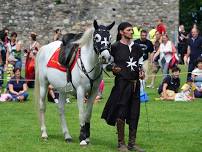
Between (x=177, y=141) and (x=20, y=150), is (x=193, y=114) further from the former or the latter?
(x=20, y=150)

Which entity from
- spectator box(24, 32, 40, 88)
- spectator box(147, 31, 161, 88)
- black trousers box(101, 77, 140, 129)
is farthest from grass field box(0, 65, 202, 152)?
spectator box(24, 32, 40, 88)

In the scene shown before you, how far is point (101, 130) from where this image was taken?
1480 centimetres

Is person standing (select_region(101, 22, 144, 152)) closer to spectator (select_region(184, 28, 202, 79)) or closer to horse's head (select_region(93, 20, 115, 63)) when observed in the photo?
horse's head (select_region(93, 20, 115, 63))

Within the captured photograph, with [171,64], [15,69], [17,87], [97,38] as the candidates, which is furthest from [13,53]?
[97,38]

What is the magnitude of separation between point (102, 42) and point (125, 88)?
0.86 meters

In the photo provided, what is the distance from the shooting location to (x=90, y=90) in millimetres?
13047

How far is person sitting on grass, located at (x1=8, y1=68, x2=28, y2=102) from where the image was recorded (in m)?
20.1

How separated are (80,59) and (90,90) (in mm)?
574

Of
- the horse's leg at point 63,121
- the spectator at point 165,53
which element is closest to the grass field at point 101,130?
the horse's leg at point 63,121

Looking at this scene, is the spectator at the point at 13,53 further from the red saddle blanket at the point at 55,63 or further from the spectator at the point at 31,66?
the red saddle blanket at the point at 55,63

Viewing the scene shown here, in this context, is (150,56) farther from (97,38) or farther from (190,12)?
(190,12)

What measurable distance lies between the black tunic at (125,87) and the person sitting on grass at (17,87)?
25.8 ft

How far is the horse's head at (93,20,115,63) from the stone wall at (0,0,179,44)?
21.9 m

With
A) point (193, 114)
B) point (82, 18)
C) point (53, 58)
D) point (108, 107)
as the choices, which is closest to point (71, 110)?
point (193, 114)
